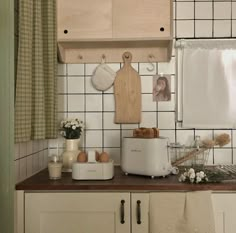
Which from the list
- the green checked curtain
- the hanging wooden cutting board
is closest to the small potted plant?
the green checked curtain

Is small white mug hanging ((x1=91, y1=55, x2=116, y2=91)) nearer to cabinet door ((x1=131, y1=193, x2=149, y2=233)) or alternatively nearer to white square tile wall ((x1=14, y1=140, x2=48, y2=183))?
white square tile wall ((x1=14, y1=140, x2=48, y2=183))

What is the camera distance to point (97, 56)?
86.8 inches

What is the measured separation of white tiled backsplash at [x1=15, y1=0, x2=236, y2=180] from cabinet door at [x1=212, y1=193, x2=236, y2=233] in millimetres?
618

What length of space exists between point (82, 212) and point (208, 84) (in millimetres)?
1152

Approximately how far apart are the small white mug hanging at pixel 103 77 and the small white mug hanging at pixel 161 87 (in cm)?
28

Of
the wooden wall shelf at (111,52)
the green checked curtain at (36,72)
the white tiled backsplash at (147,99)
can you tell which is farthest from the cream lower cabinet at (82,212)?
the wooden wall shelf at (111,52)

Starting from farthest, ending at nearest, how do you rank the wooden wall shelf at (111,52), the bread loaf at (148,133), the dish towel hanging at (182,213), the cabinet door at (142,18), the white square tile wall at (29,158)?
1. the wooden wall shelf at (111,52)
2. the cabinet door at (142,18)
3. the bread loaf at (148,133)
4. the white square tile wall at (29,158)
5. the dish towel hanging at (182,213)

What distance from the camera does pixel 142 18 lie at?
199cm

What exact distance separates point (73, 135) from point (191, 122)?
2.50 feet

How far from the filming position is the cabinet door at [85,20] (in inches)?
79.0

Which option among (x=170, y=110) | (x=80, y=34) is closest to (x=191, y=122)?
(x=170, y=110)

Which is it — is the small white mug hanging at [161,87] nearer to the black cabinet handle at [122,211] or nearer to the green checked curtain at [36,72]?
the green checked curtain at [36,72]

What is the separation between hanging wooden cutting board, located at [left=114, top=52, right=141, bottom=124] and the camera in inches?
85.9

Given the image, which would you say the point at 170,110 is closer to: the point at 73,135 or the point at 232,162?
the point at 232,162
